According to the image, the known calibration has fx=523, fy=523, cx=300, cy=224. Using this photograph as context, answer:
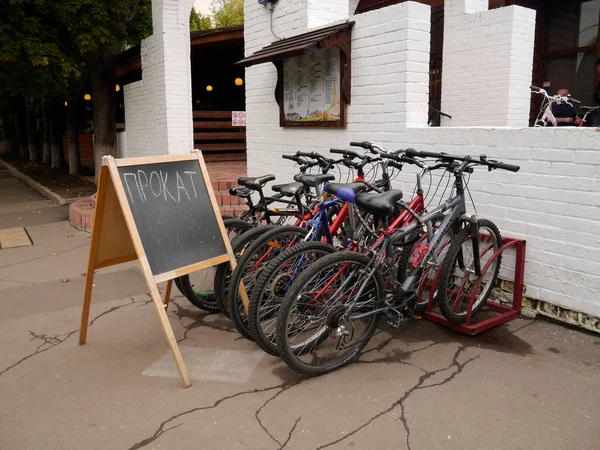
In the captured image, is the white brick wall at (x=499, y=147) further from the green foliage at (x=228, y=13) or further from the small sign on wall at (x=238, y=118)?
the green foliage at (x=228, y=13)

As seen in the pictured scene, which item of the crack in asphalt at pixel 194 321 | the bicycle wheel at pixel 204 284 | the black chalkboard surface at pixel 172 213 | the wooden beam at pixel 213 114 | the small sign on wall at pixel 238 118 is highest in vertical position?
the wooden beam at pixel 213 114

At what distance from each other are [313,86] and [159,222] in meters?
2.74

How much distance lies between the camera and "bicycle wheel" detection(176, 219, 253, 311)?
3.93m

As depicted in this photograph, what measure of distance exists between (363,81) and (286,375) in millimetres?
2872

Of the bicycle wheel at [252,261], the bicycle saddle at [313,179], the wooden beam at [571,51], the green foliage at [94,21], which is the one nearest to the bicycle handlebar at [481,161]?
the bicycle saddle at [313,179]

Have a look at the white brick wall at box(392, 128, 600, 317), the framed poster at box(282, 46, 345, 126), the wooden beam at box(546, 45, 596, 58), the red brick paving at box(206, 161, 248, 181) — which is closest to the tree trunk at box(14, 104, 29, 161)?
the red brick paving at box(206, 161, 248, 181)

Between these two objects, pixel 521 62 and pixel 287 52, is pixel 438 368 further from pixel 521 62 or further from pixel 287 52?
pixel 521 62

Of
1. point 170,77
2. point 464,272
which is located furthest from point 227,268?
point 170,77

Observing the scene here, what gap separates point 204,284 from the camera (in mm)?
4129

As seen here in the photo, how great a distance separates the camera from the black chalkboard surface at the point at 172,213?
3.09m

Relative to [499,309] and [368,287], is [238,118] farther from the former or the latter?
[368,287]

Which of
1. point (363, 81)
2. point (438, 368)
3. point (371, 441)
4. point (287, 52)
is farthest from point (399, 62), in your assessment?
point (371, 441)

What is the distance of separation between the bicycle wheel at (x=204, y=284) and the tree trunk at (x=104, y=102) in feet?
22.2

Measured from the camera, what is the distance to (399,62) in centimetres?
443
